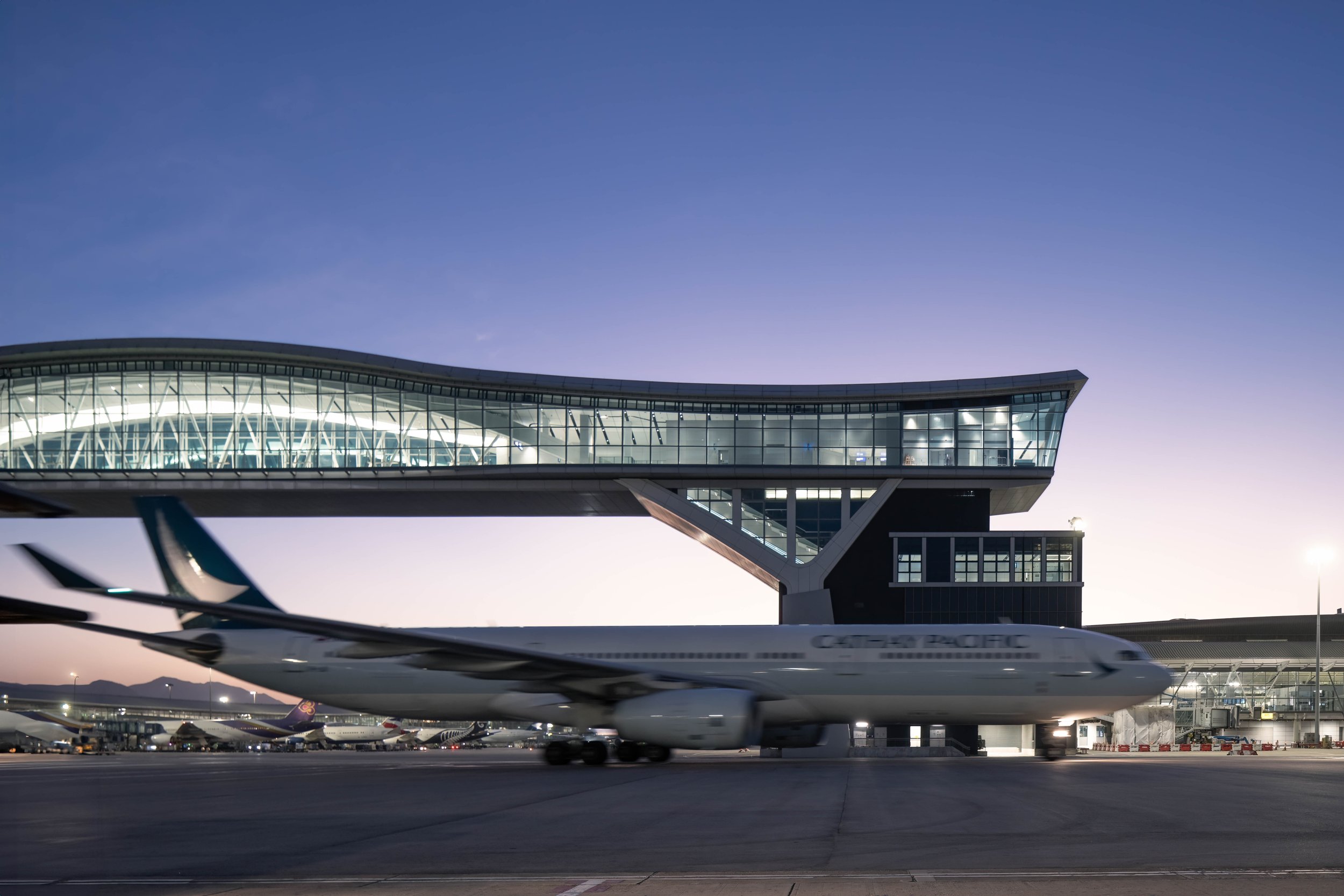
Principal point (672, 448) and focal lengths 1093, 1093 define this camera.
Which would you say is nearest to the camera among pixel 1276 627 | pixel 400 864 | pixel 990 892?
pixel 990 892

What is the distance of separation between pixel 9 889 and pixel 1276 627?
77.3 metres

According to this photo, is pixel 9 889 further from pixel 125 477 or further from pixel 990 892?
pixel 125 477

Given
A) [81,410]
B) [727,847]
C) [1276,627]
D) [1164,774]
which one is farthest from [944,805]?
[1276,627]

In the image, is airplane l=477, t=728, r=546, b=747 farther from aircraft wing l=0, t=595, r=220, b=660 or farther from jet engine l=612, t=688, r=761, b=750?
aircraft wing l=0, t=595, r=220, b=660

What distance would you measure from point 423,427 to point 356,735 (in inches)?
1432

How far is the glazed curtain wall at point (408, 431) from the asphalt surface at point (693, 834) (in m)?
31.9

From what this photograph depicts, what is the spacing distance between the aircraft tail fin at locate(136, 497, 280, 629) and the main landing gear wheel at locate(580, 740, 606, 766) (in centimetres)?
1067

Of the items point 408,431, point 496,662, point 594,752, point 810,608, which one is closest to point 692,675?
point 594,752

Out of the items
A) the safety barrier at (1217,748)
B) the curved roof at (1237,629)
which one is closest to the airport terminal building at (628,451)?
the safety barrier at (1217,748)

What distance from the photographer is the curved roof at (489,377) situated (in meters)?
54.5

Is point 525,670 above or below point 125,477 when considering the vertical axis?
below

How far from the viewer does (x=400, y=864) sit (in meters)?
10.7

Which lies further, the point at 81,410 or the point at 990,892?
the point at 81,410

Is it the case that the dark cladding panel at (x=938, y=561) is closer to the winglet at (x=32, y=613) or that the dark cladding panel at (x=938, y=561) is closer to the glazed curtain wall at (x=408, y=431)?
the glazed curtain wall at (x=408, y=431)
